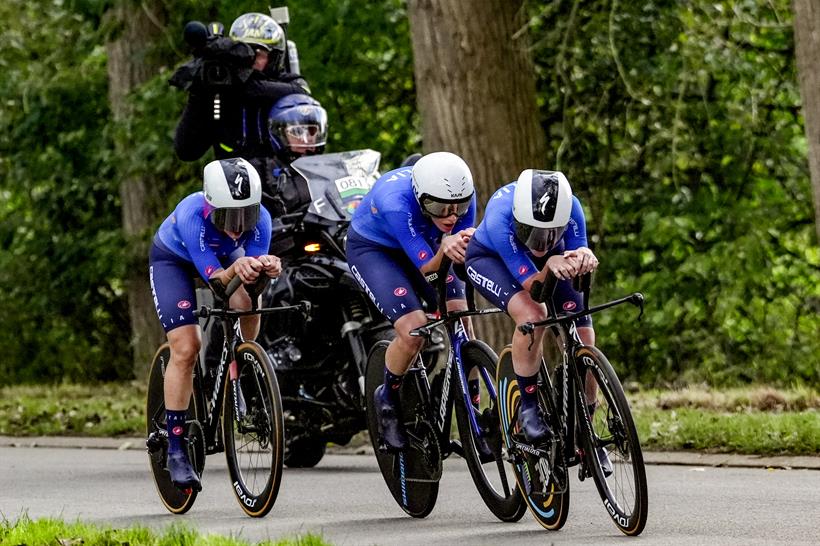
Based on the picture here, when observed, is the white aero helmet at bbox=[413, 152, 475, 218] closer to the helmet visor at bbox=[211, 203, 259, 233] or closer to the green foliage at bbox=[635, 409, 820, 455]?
the helmet visor at bbox=[211, 203, 259, 233]

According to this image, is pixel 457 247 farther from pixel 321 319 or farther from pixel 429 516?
pixel 321 319

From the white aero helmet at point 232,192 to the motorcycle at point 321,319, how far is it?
2.25m

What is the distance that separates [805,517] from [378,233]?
7.95 ft

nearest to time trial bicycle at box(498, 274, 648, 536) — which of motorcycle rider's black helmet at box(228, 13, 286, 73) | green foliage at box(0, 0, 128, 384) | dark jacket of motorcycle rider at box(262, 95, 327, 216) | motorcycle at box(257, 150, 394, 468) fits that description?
motorcycle at box(257, 150, 394, 468)

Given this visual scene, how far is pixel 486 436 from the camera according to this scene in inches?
325

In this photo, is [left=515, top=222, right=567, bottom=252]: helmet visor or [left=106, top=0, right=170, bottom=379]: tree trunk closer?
[left=515, top=222, right=567, bottom=252]: helmet visor

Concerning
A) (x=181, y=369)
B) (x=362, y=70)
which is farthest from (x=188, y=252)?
(x=362, y=70)

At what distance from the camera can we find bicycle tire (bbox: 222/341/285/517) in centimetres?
835

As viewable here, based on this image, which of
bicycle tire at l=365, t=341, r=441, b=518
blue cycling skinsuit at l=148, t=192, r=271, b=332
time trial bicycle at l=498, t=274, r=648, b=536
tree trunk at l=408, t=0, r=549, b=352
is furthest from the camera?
tree trunk at l=408, t=0, r=549, b=352

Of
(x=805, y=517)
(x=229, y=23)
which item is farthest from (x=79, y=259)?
(x=805, y=517)

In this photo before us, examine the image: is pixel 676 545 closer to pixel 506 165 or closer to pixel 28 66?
pixel 506 165

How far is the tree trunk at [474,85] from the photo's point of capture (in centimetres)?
1396

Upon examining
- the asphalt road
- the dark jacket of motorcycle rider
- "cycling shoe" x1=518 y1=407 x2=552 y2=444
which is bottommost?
the asphalt road

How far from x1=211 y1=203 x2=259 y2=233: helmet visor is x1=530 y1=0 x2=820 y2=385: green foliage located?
7187mm
